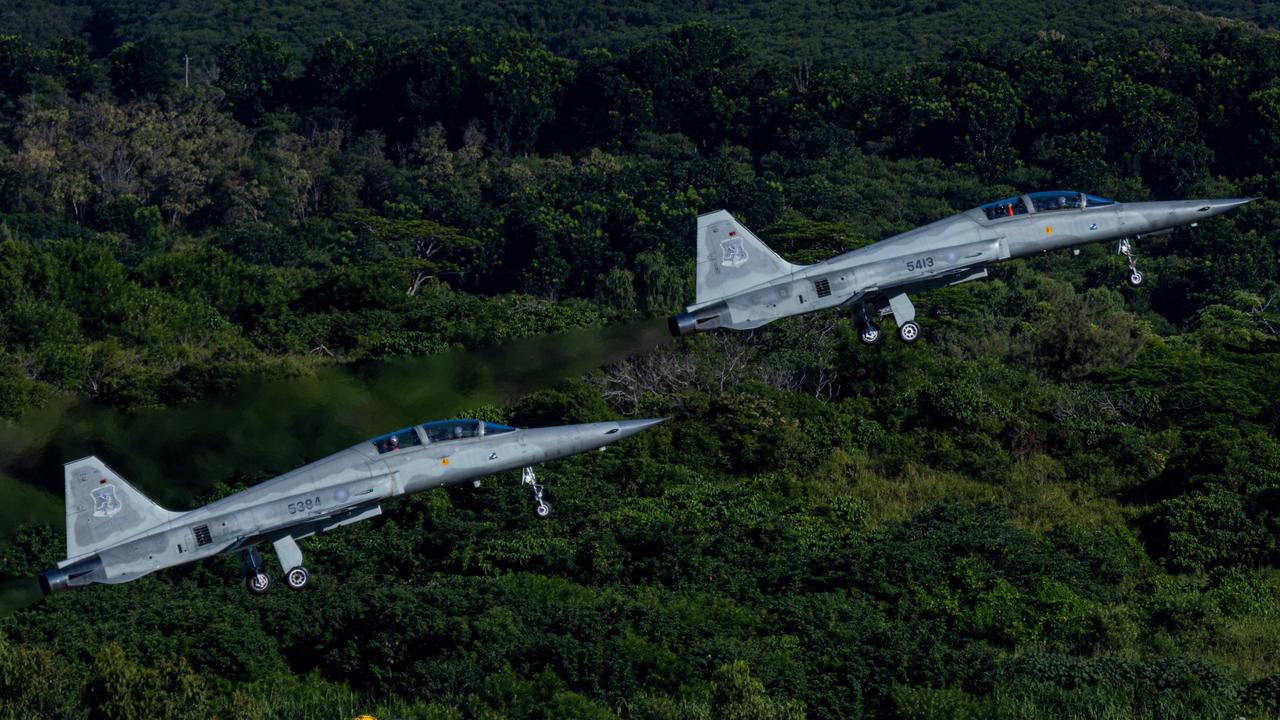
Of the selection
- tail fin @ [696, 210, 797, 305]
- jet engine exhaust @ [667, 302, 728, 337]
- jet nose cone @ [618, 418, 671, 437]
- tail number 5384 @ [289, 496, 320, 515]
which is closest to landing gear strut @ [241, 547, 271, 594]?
tail number 5384 @ [289, 496, 320, 515]

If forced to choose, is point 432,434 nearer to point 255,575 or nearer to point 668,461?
point 255,575

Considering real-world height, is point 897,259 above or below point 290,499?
above

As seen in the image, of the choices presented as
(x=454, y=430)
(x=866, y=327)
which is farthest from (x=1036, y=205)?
(x=454, y=430)

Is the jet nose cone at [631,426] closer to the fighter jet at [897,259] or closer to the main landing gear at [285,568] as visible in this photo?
the fighter jet at [897,259]

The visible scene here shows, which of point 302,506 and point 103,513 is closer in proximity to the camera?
point 302,506

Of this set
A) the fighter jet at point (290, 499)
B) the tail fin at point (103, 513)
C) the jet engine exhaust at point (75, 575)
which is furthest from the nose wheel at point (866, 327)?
the jet engine exhaust at point (75, 575)
